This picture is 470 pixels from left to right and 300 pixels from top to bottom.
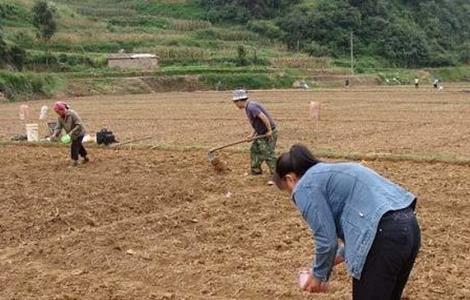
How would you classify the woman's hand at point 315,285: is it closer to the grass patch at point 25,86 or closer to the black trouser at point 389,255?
the black trouser at point 389,255

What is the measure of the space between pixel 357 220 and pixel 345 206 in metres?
0.11

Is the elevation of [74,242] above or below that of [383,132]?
above

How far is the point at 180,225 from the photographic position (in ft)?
30.8

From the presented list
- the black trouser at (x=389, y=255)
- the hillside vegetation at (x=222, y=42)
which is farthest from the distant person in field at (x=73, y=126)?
the hillside vegetation at (x=222, y=42)

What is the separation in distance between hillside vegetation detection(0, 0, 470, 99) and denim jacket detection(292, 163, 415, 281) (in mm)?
47160

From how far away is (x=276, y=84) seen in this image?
2608 inches

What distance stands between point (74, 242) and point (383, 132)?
13892 mm

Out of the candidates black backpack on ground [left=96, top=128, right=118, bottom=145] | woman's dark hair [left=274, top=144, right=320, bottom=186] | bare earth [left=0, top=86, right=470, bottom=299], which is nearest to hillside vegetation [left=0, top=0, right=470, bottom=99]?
black backpack on ground [left=96, top=128, right=118, bottom=145]

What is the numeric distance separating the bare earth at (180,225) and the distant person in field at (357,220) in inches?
93.3

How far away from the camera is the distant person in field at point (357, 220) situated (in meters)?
3.98

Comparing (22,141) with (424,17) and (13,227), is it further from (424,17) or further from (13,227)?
(424,17)

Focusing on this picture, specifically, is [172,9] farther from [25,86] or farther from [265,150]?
[265,150]

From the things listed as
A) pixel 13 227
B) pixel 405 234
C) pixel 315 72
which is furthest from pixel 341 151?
pixel 315 72

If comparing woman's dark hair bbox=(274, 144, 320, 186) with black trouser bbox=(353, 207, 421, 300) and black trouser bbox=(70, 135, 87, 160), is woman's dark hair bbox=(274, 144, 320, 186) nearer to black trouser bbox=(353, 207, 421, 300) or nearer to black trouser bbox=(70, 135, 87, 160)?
black trouser bbox=(353, 207, 421, 300)
